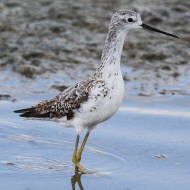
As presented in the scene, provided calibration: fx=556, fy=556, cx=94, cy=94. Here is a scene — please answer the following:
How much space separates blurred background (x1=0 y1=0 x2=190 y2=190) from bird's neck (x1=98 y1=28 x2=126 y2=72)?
4.33 feet

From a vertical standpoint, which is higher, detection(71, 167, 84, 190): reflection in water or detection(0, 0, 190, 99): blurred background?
detection(0, 0, 190, 99): blurred background

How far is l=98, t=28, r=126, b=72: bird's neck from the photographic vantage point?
23.1 ft

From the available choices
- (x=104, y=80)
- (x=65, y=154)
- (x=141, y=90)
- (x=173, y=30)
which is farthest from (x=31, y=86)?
(x=173, y=30)

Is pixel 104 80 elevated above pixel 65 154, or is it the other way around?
pixel 104 80

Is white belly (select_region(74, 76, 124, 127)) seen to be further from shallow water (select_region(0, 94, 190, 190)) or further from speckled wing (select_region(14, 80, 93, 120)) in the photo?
shallow water (select_region(0, 94, 190, 190))

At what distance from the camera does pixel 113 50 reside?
279 inches

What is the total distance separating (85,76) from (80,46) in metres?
1.57

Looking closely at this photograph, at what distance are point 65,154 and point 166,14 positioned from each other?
7863 mm

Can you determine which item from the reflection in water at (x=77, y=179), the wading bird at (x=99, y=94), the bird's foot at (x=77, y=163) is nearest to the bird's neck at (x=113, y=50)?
the wading bird at (x=99, y=94)

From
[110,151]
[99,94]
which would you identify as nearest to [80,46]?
[110,151]

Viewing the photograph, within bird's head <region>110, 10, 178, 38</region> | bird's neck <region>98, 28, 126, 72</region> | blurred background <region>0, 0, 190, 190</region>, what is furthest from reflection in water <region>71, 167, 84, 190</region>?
bird's head <region>110, 10, 178, 38</region>

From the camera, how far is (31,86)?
10.5 meters

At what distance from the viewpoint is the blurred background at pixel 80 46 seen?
426 inches

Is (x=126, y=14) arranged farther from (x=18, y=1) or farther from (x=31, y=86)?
(x=18, y=1)
